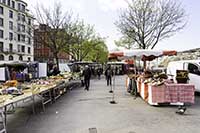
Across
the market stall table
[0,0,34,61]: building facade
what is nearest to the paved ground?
the market stall table

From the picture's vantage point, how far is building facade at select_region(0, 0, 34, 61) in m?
75.0

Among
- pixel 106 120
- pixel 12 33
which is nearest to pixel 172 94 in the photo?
pixel 106 120

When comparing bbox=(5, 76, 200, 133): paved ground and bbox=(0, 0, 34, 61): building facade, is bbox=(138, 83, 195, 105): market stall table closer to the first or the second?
bbox=(5, 76, 200, 133): paved ground

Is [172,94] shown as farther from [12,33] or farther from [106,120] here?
[12,33]

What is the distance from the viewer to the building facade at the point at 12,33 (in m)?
75.0

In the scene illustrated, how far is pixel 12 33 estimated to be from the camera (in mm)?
81188

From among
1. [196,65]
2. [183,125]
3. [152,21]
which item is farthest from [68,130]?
[152,21]

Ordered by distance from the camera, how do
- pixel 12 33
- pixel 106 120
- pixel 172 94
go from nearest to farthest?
pixel 106 120, pixel 172 94, pixel 12 33

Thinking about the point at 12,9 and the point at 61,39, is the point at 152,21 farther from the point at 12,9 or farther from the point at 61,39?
the point at 12,9

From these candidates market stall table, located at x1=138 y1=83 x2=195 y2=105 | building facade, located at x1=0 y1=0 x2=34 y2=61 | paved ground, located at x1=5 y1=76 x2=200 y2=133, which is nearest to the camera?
paved ground, located at x1=5 y1=76 x2=200 y2=133

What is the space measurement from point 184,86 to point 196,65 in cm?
627

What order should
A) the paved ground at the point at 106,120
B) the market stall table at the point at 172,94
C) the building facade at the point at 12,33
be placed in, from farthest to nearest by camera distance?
the building facade at the point at 12,33 < the market stall table at the point at 172,94 < the paved ground at the point at 106,120

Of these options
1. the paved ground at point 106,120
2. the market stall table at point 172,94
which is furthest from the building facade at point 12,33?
the paved ground at point 106,120

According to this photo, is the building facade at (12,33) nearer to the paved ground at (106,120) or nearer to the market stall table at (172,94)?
the market stall table at (172,94)
